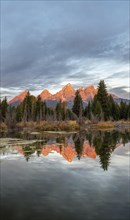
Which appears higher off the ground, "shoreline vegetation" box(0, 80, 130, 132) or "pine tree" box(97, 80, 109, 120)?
"pine tree" box(97, 80, 109, 120)

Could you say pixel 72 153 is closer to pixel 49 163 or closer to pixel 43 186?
pixel 49 163

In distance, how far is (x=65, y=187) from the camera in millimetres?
13086

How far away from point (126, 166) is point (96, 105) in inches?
2649

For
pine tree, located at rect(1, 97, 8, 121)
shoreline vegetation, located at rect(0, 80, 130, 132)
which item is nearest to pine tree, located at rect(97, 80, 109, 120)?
shoreline vegetation, located at rect(0, 80, 130, 132)

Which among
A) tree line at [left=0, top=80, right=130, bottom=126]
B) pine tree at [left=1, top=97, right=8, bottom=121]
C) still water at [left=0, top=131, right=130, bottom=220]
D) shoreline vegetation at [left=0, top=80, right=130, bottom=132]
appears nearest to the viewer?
still water at [left=0, top=131, right=130, bottom=220]

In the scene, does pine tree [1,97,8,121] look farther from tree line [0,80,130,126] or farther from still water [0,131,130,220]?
still water [0,131,130,220]

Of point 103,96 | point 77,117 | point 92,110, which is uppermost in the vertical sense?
point 103,96

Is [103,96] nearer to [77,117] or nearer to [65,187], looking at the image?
[77,117]

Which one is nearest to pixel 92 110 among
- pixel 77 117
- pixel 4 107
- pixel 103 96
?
pixel 103 96

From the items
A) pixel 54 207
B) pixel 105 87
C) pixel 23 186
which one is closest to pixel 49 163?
pixel 23 186

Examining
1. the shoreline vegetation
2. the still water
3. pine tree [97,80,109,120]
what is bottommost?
the still water

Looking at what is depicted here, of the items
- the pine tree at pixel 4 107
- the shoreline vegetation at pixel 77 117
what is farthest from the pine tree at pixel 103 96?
the pine tree at pixel 4 107

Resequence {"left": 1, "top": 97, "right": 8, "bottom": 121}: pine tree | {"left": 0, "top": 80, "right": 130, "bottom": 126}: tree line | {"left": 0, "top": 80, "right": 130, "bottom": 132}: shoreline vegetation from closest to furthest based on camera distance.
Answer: {"left": 0, "top": 80, "right": 130, "bottom": 132}: shoreline vegetation < {"left": 0, "top": 80, "right": 130, "bottom": 126}: tree line < {"left": 1, "top": 97, "right": 8, "bottom": 121}: pine tree

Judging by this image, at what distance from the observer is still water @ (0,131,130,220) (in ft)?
32.3
